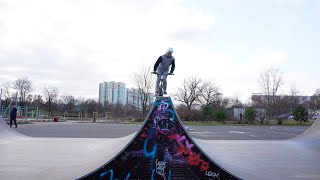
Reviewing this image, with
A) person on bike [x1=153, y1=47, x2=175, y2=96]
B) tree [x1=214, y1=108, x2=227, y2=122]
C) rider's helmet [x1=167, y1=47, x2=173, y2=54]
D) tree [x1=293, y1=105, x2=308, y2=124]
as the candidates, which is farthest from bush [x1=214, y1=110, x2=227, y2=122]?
rider's helmet [x1=167, y1=47, x2=173, y2=54]

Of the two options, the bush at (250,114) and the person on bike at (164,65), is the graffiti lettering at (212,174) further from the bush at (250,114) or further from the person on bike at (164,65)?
the bush at (250,114)

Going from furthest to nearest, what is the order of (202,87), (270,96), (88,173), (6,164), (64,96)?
(64,96) < (202,87) < (270,96) < (6,164) < (88,173)

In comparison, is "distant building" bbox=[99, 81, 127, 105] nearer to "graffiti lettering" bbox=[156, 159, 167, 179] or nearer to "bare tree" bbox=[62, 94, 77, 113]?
"bare tree" bbox=[62, 94, 77, 113]

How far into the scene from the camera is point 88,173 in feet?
17.3

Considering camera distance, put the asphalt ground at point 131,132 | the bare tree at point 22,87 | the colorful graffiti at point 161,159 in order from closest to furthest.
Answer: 1. the colorful graffiti at point 161,159
2. the asphalt ground at point 131,132
3. the bare tree at point 22,87

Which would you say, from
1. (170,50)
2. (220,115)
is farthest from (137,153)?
(220,115)

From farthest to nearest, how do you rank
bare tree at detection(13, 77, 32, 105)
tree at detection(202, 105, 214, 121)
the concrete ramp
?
bare tree at detection(13, 77, 32, 105) < tree at detection(202, 105, 214, 121) < the concrete ramp

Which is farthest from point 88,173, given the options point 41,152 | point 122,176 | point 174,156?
point 41,152

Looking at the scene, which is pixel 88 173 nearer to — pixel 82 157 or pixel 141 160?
pixel 141 160

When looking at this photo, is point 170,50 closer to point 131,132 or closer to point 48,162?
point 48,162

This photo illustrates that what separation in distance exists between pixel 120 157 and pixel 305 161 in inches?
234

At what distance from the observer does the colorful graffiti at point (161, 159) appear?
17.8 ft

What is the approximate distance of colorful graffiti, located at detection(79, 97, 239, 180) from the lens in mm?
5418

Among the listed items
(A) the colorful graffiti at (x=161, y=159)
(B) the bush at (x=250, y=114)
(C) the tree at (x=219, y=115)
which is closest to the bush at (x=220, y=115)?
(C) the tree at (x=219, y=115)
